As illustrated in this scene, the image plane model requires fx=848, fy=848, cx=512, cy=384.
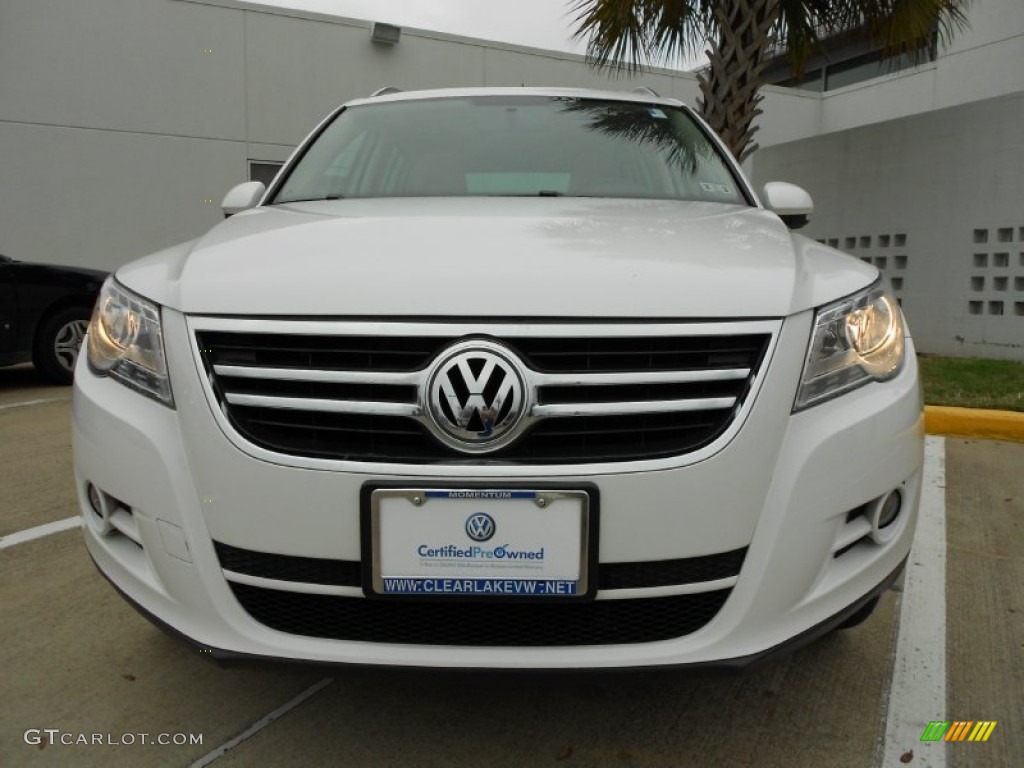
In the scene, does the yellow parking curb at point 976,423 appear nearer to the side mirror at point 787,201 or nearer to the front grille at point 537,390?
the side mirror at point 787,201

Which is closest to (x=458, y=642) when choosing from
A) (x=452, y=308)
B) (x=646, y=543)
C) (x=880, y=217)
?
A: (x=646, y=543)

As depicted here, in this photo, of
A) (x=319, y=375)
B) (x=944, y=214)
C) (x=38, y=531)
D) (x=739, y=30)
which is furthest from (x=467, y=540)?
(x=944, y=214)

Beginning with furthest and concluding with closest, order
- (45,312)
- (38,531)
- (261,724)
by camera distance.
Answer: (45,312), (38,531), (261,724)

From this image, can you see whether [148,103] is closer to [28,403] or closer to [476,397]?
[28,403]

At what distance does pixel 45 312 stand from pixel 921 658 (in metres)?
6.33

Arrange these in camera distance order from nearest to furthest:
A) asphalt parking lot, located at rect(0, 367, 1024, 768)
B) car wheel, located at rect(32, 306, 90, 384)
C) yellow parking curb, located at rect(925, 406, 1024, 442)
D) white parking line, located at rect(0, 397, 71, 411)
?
asphalt parking lot, located at rect(0, 367, 1024, 768), yellow parking curb, located at rect(925, 406, 1024, 442), white parking line, located at rect(0, 397, 71, 411), car wheel, located at rect(32, 306, 90, 384)

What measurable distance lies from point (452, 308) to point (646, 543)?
0.52 metres

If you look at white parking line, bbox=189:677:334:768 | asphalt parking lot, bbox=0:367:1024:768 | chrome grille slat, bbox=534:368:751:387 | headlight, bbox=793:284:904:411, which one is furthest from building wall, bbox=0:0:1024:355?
white parking line, bbox=189:677:334:768

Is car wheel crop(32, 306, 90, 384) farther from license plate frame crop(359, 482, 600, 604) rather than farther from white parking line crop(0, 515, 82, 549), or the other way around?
license plate frame crop(359, 482, 600, 604)

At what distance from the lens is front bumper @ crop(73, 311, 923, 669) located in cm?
145

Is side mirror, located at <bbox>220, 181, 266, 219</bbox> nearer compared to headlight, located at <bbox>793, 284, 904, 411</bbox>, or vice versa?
headlight, located at <bbox>793, 284, 904, 411</bbox>

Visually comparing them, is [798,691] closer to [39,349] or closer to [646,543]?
[646,543]

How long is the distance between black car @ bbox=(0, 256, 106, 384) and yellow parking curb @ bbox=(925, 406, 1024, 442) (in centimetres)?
579

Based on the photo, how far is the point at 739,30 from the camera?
7371 millimetres
